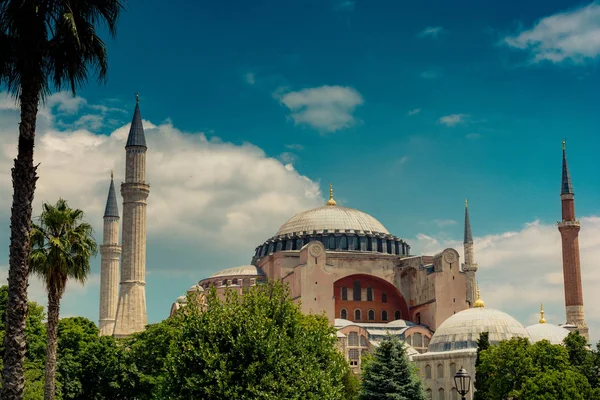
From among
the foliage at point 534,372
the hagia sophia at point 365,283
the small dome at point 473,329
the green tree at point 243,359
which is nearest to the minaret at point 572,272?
the hagia sophia at point 365,283

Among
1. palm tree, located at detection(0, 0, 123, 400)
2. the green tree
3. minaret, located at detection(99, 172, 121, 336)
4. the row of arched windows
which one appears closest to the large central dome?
the row of arched windows

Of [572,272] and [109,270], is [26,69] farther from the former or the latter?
[109,270]

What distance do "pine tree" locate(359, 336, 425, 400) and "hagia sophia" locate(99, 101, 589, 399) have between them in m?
17.9

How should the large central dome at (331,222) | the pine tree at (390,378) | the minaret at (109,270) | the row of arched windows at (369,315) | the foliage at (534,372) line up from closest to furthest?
the pine tree at (390,378) < the foliage at (534,372) < the row of arched windows at (369,315) < the large central dome at (331,222) < the minaret at (109,270)

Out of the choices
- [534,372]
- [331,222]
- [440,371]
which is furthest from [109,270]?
[534,372]

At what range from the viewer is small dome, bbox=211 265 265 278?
230 ft

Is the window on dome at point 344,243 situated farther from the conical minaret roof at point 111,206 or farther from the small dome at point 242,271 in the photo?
the conical minaret roof at point 111,206

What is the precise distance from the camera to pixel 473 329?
54219mm

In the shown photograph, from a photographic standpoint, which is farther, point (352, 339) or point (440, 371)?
point (352, 339)

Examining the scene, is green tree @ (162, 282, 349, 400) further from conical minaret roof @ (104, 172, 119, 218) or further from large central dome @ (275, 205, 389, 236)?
conical minaret roof @ (104, 172, 119, 218)

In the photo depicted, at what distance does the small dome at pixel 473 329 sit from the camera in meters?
53.7

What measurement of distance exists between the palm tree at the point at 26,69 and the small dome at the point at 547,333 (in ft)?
155

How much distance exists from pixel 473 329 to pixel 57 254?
36.0 metres

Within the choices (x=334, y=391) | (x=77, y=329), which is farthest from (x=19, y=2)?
(x=77, y=329)
